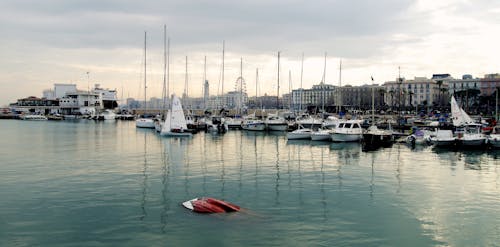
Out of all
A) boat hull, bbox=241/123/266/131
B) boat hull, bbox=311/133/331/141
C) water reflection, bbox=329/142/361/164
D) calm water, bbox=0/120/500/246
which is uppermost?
boat hull, bbox=241/123/266/131

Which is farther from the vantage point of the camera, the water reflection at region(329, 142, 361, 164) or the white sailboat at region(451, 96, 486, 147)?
the white sailboat at region(451, 96, 486, 147)

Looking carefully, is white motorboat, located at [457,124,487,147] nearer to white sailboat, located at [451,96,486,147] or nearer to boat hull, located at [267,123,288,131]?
white sailboat, located at [451,96,486,147]

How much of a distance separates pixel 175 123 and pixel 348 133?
29.0m

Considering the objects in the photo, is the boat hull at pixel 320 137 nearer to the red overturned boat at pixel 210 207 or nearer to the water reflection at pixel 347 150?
the water reflection at pixel 347 150

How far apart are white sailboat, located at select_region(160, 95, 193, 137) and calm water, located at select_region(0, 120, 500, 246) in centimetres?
2596

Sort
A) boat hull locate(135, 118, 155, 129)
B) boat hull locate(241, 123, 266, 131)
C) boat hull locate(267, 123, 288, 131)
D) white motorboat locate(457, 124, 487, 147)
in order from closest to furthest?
white motorboat locate(457, 124, 487, 147)
boat hull locate(267, 123, 288, 131)
boat hull locate(241, 123, 266, 131)
boat hull locate(135, 118, 155, 129)

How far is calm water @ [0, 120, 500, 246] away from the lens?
704 inches

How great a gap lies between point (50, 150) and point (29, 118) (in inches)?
4576

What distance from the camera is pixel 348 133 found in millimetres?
61000

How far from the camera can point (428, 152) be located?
50719 mm

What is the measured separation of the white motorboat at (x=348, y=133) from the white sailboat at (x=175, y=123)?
81.2 feet

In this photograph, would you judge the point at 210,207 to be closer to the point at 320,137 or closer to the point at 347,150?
the point at 347,150

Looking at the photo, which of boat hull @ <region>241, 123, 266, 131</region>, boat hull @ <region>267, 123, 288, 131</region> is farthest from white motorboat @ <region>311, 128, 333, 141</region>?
boat hull @ <region>241, 123, 266, 131</region>

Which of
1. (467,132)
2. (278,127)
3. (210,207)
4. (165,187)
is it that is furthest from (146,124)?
(210,207)
